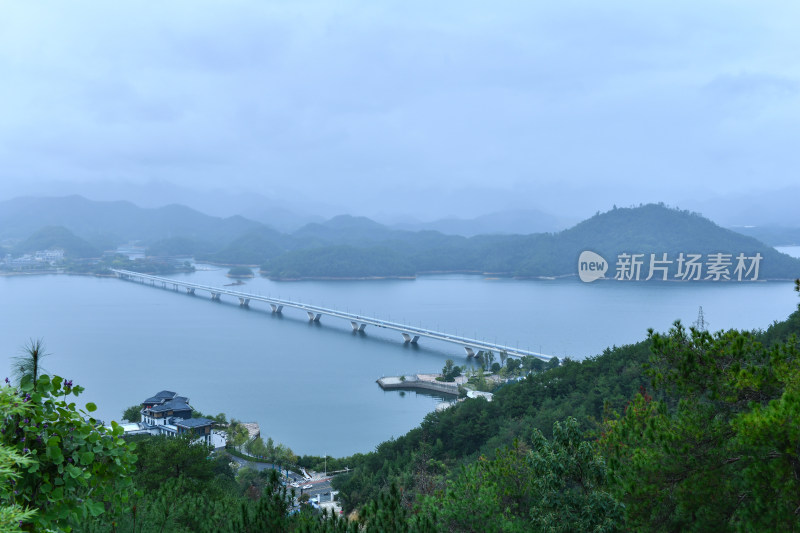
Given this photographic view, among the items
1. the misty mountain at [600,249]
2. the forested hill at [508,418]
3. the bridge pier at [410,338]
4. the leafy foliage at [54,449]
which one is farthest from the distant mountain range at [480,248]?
the leafy foliage at [54,449]

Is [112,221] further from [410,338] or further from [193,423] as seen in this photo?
[193,423]

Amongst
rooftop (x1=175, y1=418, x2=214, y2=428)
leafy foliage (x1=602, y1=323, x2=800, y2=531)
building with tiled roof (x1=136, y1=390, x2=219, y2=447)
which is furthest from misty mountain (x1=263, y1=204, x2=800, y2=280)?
leafy foliage (x1=602, y1=323, x2=800, y2=531)

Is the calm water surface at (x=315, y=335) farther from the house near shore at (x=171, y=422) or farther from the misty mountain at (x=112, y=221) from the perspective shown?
the misty mountain at (x=112, y=221)

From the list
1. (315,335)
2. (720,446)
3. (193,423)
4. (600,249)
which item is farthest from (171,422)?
(600,249)

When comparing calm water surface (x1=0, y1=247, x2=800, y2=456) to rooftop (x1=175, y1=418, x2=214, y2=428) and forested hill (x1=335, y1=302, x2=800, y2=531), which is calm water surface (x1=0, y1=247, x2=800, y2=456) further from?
forested hill (x1=335, y1=302, x2=800, y2=531)

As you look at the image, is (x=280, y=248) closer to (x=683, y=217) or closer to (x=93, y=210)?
(x=683, y=217)
